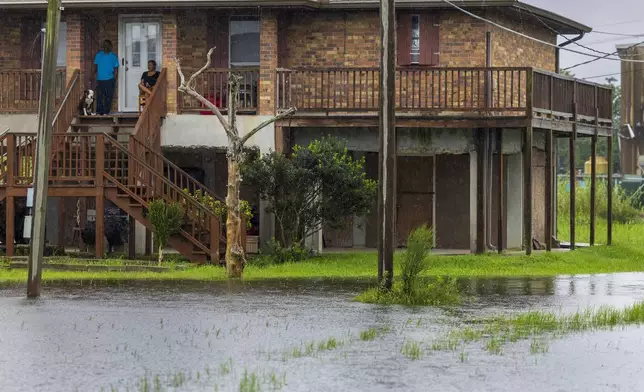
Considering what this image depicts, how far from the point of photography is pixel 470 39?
3134 cm

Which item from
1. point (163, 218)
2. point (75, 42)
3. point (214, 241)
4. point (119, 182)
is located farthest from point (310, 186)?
point (75, 42)

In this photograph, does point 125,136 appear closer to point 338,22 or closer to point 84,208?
point 84,208

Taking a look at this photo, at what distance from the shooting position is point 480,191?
2991cm

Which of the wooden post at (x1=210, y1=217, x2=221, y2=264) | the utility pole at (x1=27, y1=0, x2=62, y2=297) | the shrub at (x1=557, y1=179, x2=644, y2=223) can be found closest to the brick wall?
the wooden post at (x1=210, y1=217, x2=221, y2=264)

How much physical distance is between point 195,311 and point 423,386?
22.6 feet

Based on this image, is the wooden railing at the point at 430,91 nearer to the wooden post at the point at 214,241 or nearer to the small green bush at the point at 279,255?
the small green bush at the point at 279,255

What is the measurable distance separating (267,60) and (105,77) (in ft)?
13.4

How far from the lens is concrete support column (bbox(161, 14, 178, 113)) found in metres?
30.7

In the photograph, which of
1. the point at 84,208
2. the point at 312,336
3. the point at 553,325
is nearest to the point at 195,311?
the point at 312,336

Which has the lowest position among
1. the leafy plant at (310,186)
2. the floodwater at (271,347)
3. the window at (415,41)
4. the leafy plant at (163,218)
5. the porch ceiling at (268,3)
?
the floodwater at (271,347)

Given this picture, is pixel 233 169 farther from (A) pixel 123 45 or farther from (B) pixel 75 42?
(A) pixel 123 45

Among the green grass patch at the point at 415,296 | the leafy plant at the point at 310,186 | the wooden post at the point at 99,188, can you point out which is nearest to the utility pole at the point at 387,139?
the green grass patch at the point at 415,296

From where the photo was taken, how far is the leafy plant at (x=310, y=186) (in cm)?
2769

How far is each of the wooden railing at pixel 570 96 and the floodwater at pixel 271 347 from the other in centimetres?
950
